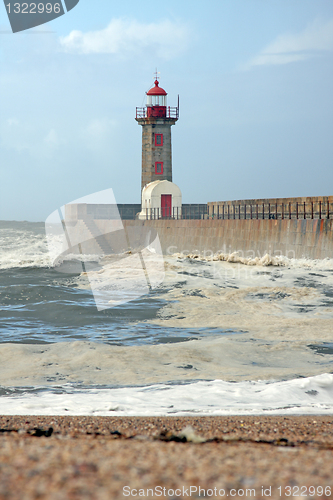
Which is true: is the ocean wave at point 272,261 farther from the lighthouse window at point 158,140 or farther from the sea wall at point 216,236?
the lighthouse window at point 158,140

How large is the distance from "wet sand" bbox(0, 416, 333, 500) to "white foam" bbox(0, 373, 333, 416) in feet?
4.29

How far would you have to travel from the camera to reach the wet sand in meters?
1.34

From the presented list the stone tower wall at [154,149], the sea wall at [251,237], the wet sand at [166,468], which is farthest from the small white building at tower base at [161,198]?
the wet sand at [166,468]

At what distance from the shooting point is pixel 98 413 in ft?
11.5

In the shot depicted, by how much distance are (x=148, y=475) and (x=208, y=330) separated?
5.91 m

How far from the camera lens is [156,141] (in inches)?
1227

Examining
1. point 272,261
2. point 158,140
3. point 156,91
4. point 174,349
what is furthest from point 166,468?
point 156,91

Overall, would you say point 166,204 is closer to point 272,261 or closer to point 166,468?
point 272,261

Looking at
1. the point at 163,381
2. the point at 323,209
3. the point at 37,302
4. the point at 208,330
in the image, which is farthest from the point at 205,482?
the point at 323,209

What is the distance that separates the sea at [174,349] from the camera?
3.94m

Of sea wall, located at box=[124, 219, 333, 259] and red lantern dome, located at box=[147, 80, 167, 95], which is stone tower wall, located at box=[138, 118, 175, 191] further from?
sea wall, located at box=[124, 219, 333, 259]

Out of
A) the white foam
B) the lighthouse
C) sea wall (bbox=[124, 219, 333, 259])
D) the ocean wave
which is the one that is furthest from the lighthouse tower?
the white foam

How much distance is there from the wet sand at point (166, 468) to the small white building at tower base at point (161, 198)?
90.3 ft

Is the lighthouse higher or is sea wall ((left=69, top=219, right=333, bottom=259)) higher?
the lighthouse
